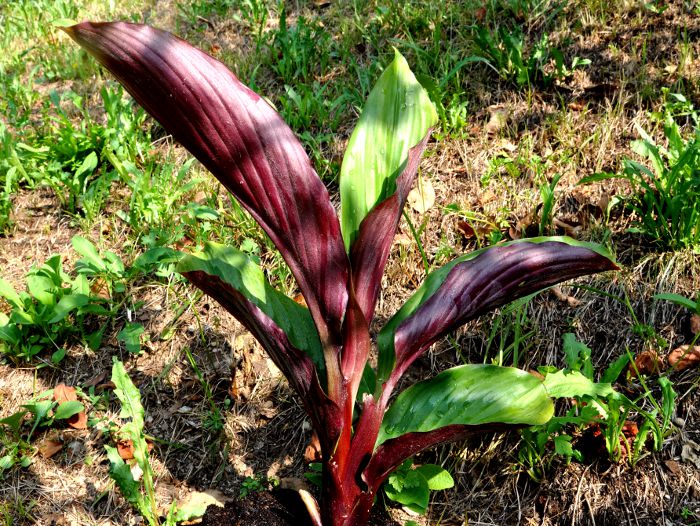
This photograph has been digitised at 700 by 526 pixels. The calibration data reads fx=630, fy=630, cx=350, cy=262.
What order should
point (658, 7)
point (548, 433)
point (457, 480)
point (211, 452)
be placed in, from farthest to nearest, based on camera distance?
point (658, 7)
point (211, 452)
point (457, 480)
point (548, 433)

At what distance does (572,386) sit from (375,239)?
2.72 ft

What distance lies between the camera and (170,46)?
1.32 m

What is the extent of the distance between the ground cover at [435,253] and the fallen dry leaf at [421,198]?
0.4 inches

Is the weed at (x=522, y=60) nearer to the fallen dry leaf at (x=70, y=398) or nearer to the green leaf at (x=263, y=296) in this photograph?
the green leaf at (x=263, y=296)

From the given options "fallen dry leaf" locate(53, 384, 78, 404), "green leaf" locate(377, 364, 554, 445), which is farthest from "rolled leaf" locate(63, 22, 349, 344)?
"fallen dry leaf" locate(53, 384, 78, 404)

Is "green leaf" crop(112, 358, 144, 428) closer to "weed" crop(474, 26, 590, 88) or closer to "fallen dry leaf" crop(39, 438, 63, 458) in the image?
"fallen dry leaf" crop(39, 438, 63, 458)

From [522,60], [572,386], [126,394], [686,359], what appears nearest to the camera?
[572,386]

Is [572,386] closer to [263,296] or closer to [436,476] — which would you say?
[436,476]

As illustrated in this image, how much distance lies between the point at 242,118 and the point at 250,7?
3.00 metres

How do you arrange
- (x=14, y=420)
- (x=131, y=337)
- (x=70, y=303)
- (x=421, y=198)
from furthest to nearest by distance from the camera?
1. (x=421, y=198)
2. (x=70, y=303)
3. (x=131, y=337)
4. (x=14, y=420)

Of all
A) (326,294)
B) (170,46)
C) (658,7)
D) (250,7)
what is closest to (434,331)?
(326,294)

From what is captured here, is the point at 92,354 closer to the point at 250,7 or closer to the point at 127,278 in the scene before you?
the point at 127,278

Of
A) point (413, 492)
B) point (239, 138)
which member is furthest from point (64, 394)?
point (239, 138)

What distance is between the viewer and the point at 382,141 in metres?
1.73
